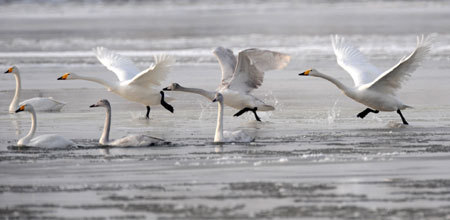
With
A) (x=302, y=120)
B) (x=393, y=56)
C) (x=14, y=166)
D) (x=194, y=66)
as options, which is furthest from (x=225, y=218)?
(x=393, y=56)

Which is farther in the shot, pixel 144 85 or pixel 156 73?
pixel 144 85

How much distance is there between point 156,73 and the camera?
49.6 ft

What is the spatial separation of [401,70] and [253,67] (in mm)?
2466

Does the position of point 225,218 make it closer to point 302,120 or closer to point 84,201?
point 84,201

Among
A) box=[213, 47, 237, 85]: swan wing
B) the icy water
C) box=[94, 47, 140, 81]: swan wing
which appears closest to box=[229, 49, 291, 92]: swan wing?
box=[213, 47, 237, 85]: swan wing

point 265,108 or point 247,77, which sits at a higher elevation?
point 247,77

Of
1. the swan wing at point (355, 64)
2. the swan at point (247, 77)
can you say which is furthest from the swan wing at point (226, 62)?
the swan wing at point (355, 64)

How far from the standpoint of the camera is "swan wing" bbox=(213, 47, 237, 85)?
15.7 meters

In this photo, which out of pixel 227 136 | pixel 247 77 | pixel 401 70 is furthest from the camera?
pixel 247 77

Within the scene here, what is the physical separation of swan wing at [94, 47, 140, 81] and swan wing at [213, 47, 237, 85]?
1.71 meters

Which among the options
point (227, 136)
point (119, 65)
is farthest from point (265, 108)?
point (119, 65)

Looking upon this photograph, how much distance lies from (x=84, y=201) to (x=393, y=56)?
18.6 metres

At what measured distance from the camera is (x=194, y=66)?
78.4 ft

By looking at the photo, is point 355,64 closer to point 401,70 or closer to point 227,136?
point 401,70
